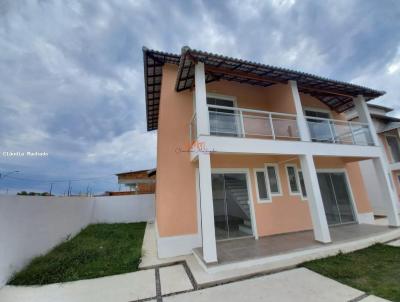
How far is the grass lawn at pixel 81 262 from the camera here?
487 centimetres

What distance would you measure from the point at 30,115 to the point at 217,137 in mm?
14247

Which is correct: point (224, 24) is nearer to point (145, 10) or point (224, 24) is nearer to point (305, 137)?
point (145, 10)

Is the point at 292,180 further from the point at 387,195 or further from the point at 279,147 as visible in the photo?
the point at 387,195

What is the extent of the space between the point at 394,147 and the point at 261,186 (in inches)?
551

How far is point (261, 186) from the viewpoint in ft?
27.0

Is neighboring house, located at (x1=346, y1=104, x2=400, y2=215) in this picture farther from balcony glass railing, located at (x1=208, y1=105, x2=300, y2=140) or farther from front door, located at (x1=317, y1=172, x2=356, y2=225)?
balcony glass railing, located at (x1=208, y1=105, x2=300, y2=140)

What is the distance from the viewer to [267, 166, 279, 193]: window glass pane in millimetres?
8391

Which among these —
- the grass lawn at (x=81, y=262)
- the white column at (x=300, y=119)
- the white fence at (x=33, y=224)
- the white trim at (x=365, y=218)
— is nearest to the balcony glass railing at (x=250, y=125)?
the white column at (x=300, y=119)

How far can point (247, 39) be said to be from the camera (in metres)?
10.3

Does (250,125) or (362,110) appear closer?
(250,125)

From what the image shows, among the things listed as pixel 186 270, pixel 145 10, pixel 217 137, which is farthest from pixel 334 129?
pixel 145 10

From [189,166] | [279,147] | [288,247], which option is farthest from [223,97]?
[288,247]

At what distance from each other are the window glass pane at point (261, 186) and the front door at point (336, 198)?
11.9ft

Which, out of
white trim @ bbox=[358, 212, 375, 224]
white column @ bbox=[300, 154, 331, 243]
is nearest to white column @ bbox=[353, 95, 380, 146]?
white trim @ bbox=[358, 212, 375, 224]
